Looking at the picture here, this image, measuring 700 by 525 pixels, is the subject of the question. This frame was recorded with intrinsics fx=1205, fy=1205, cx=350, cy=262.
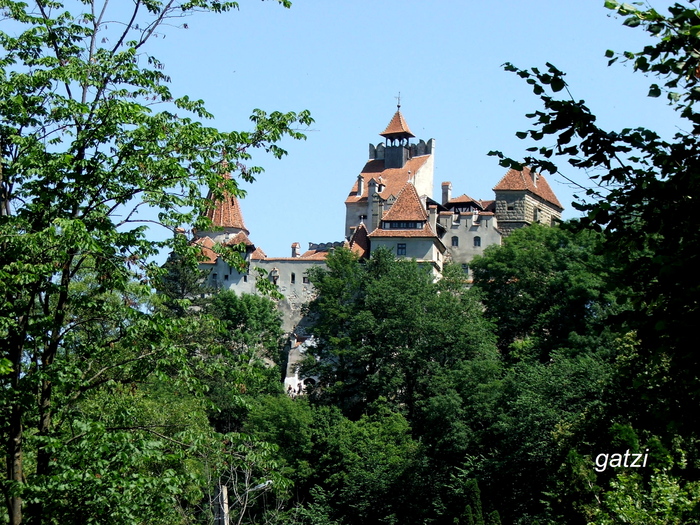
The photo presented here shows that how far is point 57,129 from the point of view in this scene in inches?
553

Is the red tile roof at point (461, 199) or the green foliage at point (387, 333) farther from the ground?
the red tile roof at point (461, 199)

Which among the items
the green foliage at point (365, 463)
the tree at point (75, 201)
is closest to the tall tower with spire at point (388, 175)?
the green foliage at point (365, 463)

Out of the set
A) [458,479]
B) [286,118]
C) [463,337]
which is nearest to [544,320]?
[463,337]

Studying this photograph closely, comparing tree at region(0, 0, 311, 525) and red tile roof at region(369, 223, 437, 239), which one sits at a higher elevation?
red tile roof at region(369, 223, 437, 239)

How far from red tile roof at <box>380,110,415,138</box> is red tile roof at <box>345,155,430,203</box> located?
2428mm

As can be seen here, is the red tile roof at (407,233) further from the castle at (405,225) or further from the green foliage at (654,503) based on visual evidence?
the green foliage at (654,503)

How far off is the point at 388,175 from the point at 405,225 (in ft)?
42.5

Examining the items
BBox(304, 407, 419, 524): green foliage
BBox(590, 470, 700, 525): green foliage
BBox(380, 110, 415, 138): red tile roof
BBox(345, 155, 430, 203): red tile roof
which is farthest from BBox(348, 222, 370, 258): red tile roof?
BBox(590, 470, 700, 525): green foliage

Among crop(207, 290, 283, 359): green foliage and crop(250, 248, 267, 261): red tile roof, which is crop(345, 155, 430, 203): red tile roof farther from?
crop(207, 290, 283, 359): green foliage

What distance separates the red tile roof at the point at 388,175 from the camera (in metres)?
82.6

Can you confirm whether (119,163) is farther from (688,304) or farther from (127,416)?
(688,304)

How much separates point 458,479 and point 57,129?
101ft

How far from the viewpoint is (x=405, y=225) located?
2896 inches

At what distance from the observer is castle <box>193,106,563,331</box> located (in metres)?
73.1
